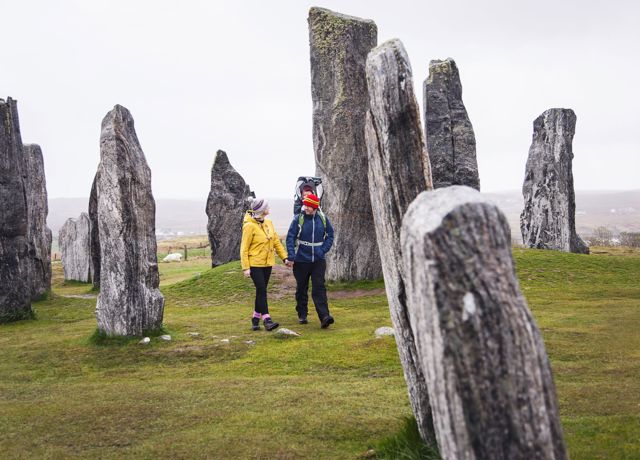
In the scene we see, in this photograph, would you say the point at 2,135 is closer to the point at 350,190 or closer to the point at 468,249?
the point at 350,190

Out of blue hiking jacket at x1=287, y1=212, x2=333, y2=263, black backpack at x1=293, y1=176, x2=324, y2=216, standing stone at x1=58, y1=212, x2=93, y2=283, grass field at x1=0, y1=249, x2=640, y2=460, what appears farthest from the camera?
standing stone at x1=58, y1=212, x2=93, y2=283

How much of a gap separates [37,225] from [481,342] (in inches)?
740

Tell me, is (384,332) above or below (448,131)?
below

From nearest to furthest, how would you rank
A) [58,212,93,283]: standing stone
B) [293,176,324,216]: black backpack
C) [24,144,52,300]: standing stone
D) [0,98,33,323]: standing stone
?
[293,176,324,216]: black backpack
[0,98,33,323]: standing stone
[24,144,52,300]: standing stone
[58,212,93,283]: standing stone

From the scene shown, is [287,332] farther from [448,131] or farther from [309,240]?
[448,131]

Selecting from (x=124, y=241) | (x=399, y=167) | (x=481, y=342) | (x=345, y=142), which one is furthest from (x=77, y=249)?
(x=481, y=342)

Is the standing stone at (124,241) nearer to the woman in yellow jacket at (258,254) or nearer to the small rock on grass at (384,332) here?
the woman in yellow jacket at (258,254)

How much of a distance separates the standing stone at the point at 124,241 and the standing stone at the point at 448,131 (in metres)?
10.6

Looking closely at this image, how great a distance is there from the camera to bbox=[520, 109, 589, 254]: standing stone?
23.5 meters

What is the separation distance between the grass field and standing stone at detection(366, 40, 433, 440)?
1086 mm

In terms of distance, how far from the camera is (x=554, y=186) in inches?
929

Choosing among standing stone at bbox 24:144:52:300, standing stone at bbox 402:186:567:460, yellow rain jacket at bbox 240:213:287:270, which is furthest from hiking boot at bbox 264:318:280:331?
standing stone at bbox 24:144:52:300

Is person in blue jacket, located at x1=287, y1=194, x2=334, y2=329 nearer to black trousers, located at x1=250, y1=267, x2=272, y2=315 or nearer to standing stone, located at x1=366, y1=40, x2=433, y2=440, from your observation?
black trousers, located at x1=250, y1=267, x2=272, y2=315

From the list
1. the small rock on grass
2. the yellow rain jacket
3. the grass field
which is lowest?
the grass field
